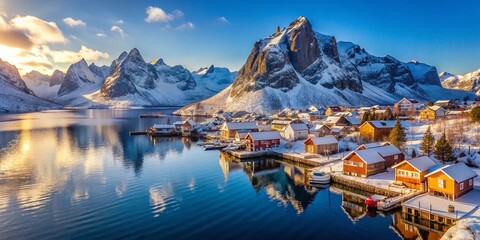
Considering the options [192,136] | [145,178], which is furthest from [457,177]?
[192,136]

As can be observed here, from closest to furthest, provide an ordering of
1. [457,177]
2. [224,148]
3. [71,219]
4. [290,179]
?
[71,219], [457,177], [290,179], [224,148]

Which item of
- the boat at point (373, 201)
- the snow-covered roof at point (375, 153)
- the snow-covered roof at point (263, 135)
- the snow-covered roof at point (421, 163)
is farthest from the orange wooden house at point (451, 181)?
the snow-covered roof at point (263, 135)

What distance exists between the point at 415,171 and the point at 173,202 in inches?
1147

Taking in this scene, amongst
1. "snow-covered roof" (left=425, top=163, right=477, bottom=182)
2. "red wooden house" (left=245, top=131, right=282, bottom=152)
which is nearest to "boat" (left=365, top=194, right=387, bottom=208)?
"snow-covered roof" (left=425, top=163, right=477, bottom=182)

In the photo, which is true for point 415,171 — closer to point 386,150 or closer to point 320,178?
point 386,150

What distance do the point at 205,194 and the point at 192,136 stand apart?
210ft

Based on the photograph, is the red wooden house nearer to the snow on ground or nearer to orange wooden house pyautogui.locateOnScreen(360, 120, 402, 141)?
orange wooden house pyautogui.locateOnScreen(360, 120, 402, 141)

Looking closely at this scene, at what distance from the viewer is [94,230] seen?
1175 inches

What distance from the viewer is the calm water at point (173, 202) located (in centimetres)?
2981

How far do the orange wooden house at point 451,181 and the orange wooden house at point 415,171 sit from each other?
6.99ft

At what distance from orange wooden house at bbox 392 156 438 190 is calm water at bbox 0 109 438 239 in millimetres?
6389

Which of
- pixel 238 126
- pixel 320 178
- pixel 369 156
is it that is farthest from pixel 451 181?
pixel 238 126

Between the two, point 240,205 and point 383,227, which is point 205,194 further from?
point 383,227

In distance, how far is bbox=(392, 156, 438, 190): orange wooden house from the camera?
38969 mm
